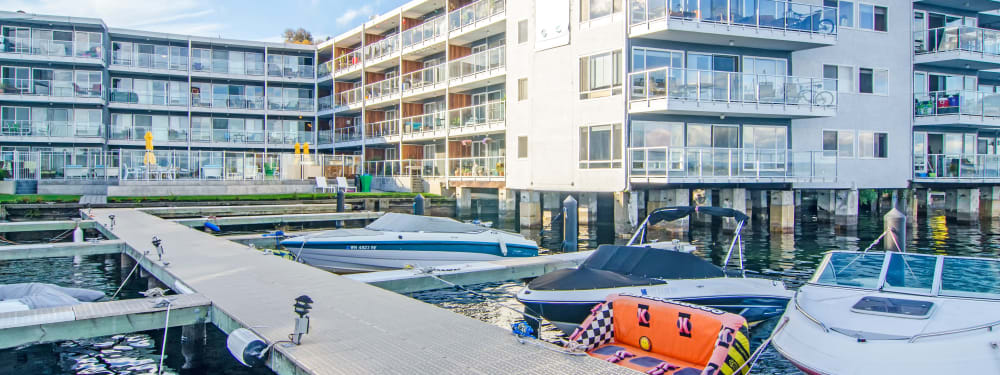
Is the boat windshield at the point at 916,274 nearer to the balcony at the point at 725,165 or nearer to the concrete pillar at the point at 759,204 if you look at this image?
the balcony at the point at 725,165

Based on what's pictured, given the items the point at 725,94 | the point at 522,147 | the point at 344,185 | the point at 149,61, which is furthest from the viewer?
the point at 149,61

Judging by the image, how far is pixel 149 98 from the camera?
53.2m

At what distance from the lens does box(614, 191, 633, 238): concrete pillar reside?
89.7 feet

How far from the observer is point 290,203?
35.3 metres

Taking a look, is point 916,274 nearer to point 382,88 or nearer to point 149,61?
point 382,88

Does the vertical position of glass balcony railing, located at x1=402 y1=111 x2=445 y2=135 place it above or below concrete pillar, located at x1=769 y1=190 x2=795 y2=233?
above

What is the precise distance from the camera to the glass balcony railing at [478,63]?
119ft

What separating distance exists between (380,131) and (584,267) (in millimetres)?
38948

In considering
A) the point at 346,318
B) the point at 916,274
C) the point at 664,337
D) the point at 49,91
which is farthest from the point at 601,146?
the point at 49,91

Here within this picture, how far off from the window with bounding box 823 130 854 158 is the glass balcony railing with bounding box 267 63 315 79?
41656mm

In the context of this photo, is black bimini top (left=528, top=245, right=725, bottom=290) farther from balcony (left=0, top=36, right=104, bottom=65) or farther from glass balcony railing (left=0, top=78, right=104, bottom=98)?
balcony (left=0, top=36, right=104, bottom=65)

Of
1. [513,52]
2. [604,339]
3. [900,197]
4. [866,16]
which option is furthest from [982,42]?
[604,339]

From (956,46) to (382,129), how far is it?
112 feet

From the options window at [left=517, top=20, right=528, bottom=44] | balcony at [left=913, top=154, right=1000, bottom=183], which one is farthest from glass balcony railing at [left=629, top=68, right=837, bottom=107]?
balcony at [left=913, top=154, right=1000, bottom=183]
